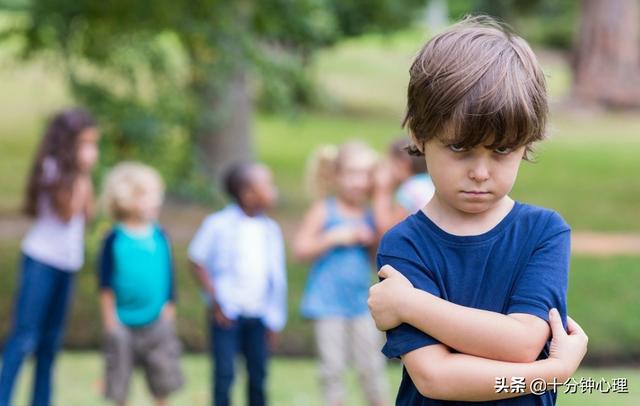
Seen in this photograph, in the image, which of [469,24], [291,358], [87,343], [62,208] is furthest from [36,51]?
[469,24]

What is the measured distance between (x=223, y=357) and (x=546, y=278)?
4.07 meters

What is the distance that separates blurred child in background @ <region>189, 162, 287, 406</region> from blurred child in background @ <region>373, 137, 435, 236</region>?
67 centimetres

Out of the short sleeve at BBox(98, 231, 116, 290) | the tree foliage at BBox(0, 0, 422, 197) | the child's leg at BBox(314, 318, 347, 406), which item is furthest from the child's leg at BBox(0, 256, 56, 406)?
the tree foliage at BBox(0, 0, 422, 197)

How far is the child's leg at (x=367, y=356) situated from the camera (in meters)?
6.46

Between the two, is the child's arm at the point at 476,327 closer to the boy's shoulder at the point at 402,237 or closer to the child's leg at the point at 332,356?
the boy's shoulder at the point at 402,237

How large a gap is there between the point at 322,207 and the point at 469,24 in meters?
4.04

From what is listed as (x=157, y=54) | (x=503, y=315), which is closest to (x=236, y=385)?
(x=157, y=54)

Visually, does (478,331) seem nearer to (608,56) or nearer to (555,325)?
(555,325)

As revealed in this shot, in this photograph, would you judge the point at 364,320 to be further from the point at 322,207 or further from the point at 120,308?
the point at 120,308

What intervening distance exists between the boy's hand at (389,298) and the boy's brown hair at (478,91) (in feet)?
0.98

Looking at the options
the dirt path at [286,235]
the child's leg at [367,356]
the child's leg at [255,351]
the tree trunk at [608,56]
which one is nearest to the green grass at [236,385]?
the child's leg at [367,356]

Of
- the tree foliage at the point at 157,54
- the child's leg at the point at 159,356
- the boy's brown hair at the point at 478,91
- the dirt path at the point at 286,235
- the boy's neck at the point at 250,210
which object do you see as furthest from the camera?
the dirt path at the point at 286,235

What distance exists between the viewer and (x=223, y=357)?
6270mm

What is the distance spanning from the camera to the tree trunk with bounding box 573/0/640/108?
26.9m
